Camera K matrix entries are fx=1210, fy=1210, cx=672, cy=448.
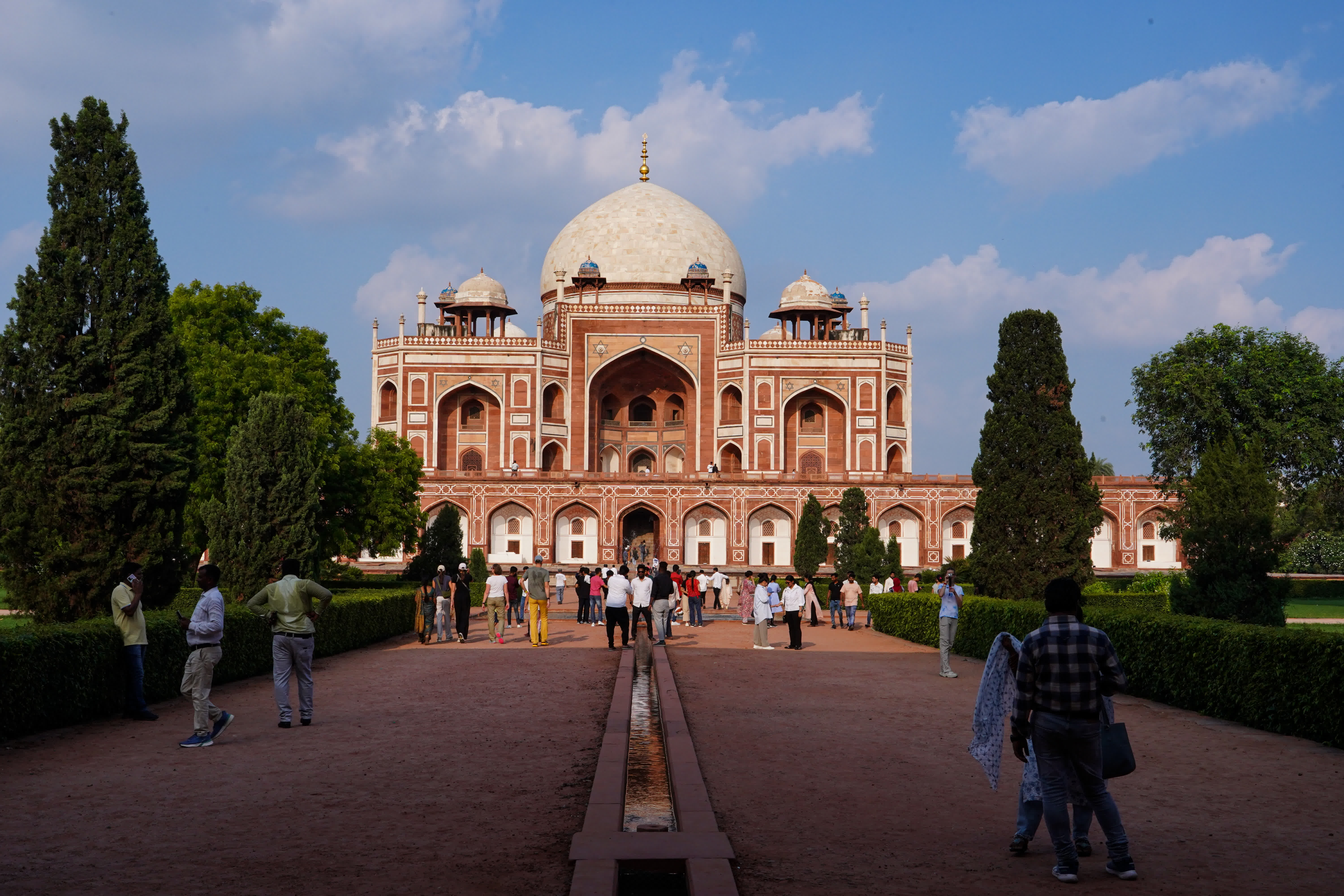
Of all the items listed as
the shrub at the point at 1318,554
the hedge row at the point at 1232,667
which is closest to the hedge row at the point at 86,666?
the hedge row at the point at 1232,667

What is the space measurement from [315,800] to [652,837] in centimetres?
208

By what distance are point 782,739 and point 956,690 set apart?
13.9ft

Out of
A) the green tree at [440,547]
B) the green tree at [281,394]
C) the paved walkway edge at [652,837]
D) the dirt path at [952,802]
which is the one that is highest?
the green tree at [281,394]

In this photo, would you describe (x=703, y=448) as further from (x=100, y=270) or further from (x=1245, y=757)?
(x=1245, y=757)

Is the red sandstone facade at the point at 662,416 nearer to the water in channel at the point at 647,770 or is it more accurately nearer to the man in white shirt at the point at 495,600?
the man in white shirt at the point at 495,600

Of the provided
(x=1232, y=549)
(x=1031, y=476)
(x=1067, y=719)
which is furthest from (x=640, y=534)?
(x=1067, y=719)

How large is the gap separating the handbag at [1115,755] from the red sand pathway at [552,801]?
1.48 feet

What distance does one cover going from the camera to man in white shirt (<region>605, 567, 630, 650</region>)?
1752 centimetres

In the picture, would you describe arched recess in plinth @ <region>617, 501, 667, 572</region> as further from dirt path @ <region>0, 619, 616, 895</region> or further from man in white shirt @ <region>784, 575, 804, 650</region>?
dirt path @ <region>0, 619, 616, 895</region>

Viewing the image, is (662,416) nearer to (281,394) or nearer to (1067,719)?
(281,394)

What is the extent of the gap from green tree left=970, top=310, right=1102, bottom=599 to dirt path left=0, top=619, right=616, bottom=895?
8.17 m

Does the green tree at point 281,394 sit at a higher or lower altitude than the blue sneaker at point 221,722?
higher

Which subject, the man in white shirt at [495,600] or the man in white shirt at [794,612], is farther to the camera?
the man in white shirt at [495,600]

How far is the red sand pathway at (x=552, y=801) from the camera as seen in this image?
16.8ft
